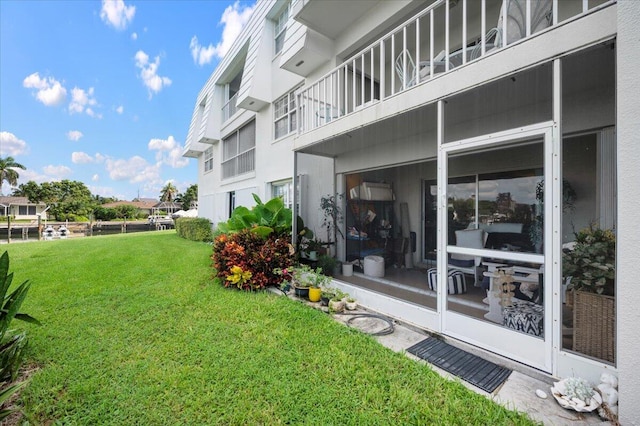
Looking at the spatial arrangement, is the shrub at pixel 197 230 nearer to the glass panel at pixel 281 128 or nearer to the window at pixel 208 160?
the window at pixel 208 160

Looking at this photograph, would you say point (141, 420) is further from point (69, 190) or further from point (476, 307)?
point (69, 190)

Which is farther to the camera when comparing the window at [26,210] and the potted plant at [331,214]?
the window at [26,210]

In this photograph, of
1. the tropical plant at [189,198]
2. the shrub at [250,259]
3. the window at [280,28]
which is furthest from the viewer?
the tropical plant at [189,198]

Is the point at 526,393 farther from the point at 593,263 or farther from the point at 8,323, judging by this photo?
the point at 8,323

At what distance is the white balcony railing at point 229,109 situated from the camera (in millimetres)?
14408

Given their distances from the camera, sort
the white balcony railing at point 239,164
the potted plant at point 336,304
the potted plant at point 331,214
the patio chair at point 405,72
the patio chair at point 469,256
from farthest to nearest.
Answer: the white balcony railing at point 239,164, the potted plant at point 331,214, the potted plant at point 336,304, the patio chair at point 405,72, the patio chair at point 469,256

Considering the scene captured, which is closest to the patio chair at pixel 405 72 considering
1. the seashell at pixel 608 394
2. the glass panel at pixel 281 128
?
the seashell at pixel 608 394

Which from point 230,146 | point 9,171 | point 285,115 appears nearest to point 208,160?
point 230,146

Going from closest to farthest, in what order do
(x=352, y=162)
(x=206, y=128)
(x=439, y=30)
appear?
(x=439, y=30)
(x=352, y=162)
(x=206, y=128)

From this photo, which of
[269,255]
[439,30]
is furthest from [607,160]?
[269,255]

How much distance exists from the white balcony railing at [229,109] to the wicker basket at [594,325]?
47.5ft

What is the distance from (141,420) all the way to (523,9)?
6173mm

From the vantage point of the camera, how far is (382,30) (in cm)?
678

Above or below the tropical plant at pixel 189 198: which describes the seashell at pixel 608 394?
below
